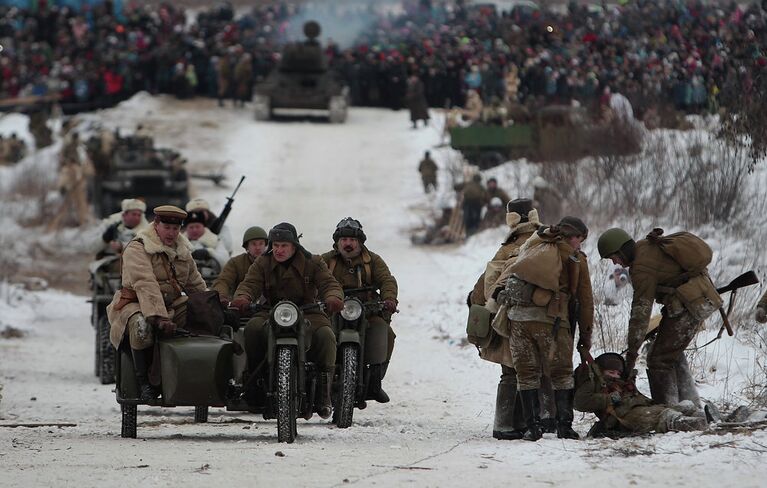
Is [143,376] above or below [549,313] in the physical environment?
below

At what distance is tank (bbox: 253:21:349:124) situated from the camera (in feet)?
140

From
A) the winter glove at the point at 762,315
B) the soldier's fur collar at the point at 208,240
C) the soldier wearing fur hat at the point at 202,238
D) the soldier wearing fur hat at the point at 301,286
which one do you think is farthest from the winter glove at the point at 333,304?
the soldier's fur collar at the point at 208,240

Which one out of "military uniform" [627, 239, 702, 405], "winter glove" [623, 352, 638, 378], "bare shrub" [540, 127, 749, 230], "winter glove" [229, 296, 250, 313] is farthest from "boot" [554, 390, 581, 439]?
"bare shrub" [540, 127, 749, 230]

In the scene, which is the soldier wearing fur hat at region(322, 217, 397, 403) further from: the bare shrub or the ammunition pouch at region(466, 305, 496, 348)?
the bare shrub

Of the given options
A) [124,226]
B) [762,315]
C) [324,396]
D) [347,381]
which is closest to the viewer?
[762,315]

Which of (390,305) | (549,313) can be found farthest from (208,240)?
(549,313)

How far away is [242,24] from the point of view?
5272 centimetres

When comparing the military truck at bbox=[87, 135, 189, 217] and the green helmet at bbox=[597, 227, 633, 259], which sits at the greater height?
the green helmet at bbox=[597, 227, 633, 259]

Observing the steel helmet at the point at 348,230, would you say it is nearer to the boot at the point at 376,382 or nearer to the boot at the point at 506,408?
the boot at the point at 376,382

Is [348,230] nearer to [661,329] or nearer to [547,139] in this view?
[661,329]

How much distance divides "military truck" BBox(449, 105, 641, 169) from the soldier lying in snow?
15.4 m

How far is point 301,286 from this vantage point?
11.7 meters

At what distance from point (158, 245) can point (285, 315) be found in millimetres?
1239

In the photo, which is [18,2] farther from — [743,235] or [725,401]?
[725,401]
